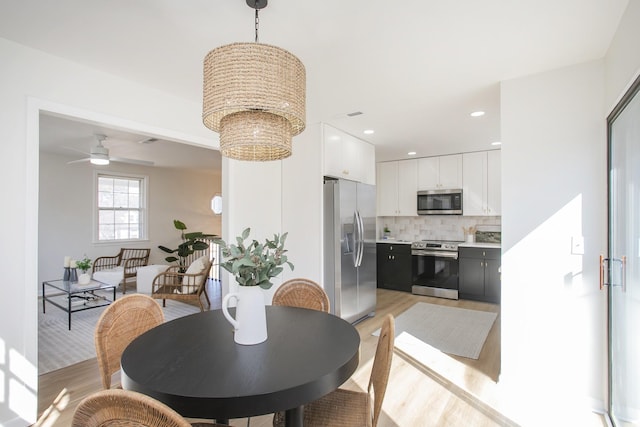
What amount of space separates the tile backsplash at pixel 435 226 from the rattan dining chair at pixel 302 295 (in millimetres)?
4412

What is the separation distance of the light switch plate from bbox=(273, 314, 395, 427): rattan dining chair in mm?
Answer: 1793

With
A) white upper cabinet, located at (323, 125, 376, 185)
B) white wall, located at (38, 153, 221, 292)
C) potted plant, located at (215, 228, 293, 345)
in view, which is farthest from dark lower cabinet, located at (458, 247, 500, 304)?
white wall, located at (38, 153, 221, 292)

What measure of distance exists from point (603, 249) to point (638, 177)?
85cm

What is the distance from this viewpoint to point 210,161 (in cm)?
668

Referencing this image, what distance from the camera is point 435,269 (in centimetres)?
557

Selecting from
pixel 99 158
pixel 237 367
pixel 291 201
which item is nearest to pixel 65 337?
pixel 99 158

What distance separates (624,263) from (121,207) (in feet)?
26.1

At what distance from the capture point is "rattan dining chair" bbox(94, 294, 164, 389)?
164 centimetres

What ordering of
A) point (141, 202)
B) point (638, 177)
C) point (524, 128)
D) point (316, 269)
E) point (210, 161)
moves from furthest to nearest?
point (141, 202), point (210, 161), point (316, 269), point (524, 128), point (638, 177)

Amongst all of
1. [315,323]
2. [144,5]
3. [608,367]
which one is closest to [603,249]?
[608,367]

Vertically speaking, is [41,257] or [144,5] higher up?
[144,5]

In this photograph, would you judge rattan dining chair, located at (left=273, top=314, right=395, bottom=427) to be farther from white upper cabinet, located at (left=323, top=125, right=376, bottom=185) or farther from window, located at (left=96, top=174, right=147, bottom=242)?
window, located at (left=96, top=174, right=147, bottom=242)

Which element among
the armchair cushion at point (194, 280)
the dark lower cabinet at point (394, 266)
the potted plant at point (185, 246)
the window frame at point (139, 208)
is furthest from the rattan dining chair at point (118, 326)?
the window frame at point (139, 208)

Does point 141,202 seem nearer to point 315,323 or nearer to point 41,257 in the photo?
point 41,257
